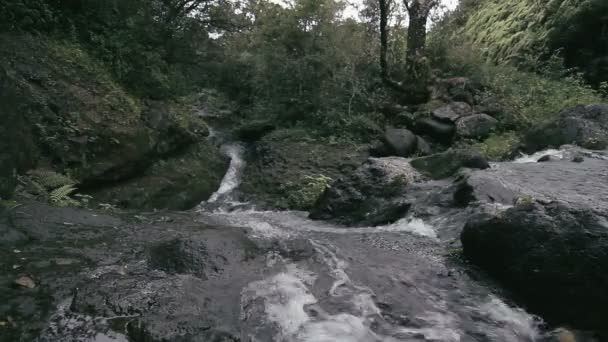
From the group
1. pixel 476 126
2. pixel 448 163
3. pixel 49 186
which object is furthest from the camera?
pixel 476 126

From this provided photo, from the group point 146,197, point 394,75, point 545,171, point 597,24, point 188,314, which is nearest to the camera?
point 188,314

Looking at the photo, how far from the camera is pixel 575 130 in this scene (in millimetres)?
10906

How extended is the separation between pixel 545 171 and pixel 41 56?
11.1m

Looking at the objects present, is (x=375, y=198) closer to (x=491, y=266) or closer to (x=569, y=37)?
(x=491, y=266)

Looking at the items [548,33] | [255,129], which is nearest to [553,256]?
[255,129]

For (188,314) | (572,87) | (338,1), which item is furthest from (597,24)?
(188,314)

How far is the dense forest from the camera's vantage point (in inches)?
175

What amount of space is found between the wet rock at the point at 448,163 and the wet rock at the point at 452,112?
4.68 metres

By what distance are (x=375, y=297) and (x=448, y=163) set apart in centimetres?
608

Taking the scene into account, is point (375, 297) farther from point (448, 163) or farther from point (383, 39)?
point (383, 39)

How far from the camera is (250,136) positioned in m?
16.8

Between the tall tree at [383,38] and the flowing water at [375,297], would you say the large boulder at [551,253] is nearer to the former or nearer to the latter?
the flowing water at [375,297]

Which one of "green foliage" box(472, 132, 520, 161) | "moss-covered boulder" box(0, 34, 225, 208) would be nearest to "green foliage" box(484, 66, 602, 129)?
"green foliage" box(472, 132, 520, 161)

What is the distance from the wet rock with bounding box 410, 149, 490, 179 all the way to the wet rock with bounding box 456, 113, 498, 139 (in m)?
3.93
